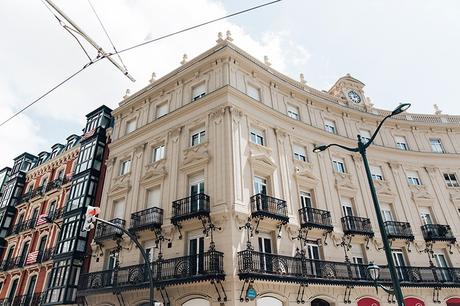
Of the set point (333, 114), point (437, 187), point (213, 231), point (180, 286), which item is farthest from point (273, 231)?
point (437, 187)

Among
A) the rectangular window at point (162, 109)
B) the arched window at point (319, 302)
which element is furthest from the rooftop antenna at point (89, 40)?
the arched window at point (319, 302)

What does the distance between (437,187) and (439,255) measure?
526cm

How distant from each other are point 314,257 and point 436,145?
55.1 ft

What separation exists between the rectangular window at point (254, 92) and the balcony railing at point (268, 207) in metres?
7.00

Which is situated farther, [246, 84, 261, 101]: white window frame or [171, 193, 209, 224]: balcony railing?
[246, 84, 261, 101]: white window frame

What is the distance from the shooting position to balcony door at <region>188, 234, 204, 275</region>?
44.8 feet

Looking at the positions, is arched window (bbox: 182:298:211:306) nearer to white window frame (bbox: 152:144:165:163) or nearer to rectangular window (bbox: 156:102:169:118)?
white window frame (bbox: 152:144:165:163)

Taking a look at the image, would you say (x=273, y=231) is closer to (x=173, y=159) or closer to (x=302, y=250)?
(x=302, y=250)

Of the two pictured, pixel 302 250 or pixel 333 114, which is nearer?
pixel 302 250

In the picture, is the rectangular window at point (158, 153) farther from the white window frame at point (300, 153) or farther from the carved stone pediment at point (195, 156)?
the white window frame at point (300, 153)

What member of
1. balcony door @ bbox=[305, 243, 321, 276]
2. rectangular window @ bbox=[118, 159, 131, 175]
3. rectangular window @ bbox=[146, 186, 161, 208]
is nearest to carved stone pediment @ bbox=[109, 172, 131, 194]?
rectangular window @ bbox=[118, 159, 131, 175]

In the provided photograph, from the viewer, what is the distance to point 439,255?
20.3 m

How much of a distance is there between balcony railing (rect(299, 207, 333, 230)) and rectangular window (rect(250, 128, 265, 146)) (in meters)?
4.51

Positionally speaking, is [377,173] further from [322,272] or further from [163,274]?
[163,274]
